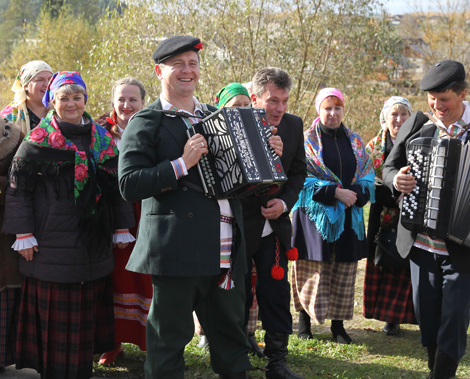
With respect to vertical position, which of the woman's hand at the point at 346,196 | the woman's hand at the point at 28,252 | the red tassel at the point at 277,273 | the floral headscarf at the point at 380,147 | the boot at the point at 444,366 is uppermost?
the floral headscarf at the point at 380,147

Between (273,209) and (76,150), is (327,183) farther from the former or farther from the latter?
(76,150)

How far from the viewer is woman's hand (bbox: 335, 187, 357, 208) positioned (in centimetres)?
479

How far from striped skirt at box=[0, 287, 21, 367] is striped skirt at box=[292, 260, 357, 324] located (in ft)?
7.65

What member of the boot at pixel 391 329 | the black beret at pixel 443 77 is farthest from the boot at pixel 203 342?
the black beret at pixel 443 77

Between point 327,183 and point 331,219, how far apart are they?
299 millimetres

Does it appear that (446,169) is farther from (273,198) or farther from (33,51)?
(33,51)

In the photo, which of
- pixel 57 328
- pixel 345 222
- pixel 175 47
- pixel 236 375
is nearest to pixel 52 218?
pixel 57 328

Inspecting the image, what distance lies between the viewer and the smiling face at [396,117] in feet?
17.3

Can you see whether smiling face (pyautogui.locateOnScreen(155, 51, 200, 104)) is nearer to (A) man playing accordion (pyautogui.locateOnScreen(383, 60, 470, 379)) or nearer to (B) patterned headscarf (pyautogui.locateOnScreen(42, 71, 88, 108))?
(B) patterned headscarf (pyautogui.locateOnScreen(42, 71, 88, 108))

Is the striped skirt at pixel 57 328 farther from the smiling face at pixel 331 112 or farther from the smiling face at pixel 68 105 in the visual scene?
the smiling face at pixel 331 112

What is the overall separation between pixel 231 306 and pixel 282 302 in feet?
2.87

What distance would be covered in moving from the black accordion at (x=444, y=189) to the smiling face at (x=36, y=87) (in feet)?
9.49

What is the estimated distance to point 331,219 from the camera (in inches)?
190

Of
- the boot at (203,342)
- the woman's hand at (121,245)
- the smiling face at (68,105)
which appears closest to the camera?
the smiling face at (68,105)
